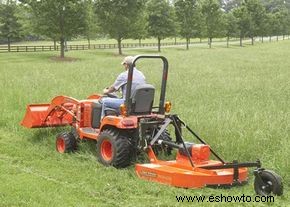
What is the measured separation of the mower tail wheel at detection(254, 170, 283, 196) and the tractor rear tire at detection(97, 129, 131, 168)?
2286 mm

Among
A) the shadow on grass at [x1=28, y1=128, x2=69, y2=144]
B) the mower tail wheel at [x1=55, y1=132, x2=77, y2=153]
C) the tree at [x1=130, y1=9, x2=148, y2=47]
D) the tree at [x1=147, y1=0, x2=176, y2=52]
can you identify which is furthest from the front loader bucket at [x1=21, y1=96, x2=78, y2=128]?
the tree at [x1=147, y1=0, x2=176, y2=52]

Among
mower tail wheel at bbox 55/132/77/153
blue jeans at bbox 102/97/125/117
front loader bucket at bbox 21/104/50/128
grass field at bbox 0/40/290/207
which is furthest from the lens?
front loader bucket at bbox 21/104/50/128

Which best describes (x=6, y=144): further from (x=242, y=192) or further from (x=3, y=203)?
(x=242, y=192)

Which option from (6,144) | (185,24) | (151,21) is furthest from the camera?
(185,24)

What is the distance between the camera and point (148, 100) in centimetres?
827

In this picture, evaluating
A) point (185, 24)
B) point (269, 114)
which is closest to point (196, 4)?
point (185, 24)

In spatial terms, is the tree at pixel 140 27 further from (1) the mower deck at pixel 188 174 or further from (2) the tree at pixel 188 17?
(1) the mower deck at pixel 188 174

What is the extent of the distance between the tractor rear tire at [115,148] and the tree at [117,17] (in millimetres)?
45099

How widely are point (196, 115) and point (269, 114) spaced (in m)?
1.61

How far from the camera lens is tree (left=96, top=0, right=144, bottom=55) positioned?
173 feet

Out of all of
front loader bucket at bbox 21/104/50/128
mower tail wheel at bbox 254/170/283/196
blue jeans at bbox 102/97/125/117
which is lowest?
mower tail wheel at bbox 254/170/283/196

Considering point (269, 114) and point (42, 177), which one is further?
point (269, 114)

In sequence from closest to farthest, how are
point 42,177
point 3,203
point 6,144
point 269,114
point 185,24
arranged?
point 3,203, point 42,177, point 6,144, point 269,114, point 185,24

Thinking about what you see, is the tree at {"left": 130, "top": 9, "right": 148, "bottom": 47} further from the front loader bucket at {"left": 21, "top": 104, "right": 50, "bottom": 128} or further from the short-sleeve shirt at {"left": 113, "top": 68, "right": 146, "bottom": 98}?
the short-sleeve shirt at {"left": 113, "top": 68, "right": 146, "bottom": 98}
